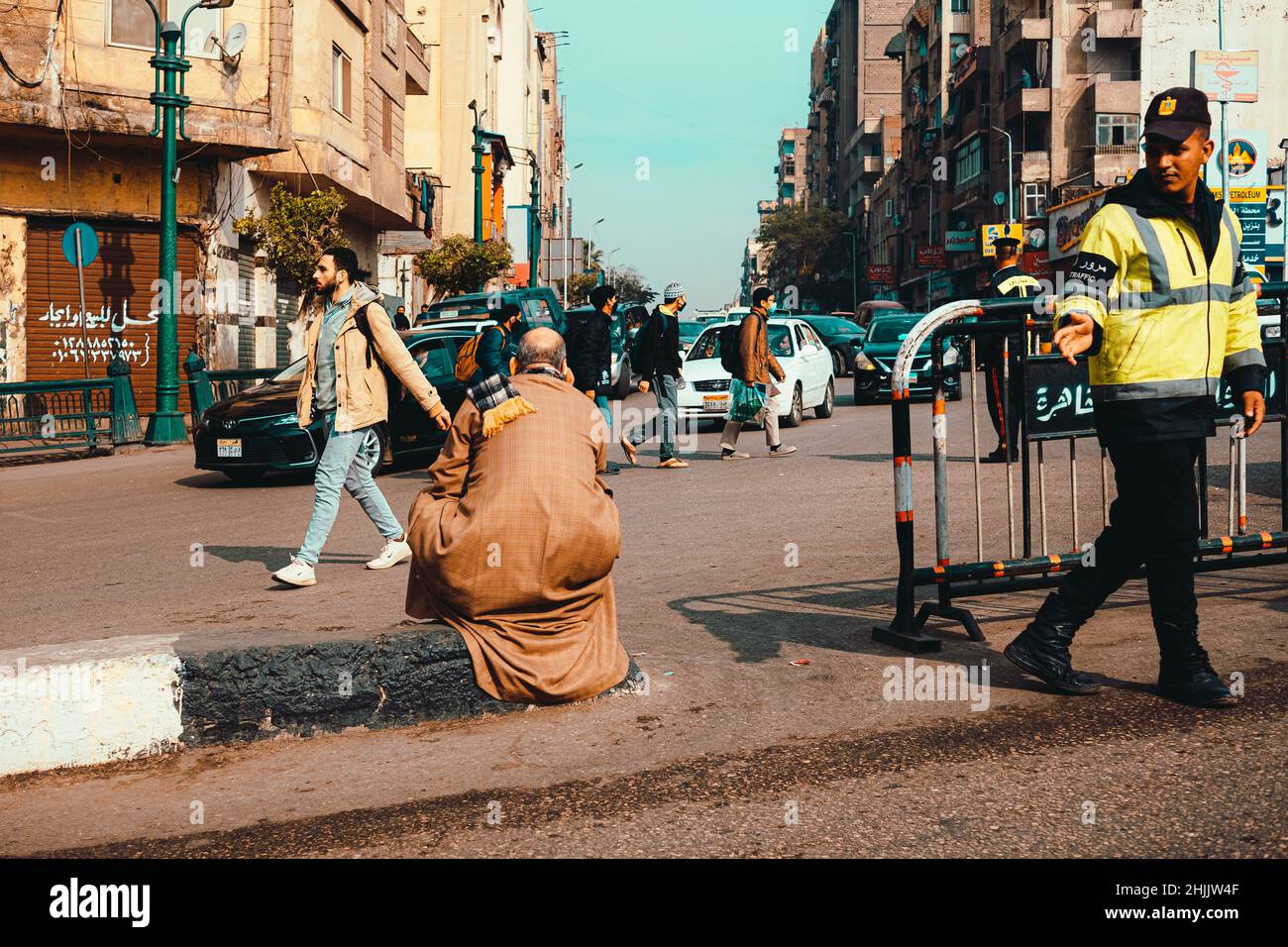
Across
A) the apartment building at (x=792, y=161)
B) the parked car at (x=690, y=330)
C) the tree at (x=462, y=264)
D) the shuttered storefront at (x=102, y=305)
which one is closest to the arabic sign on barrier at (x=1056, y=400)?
the shuttered storefront at (x=102, y=305)

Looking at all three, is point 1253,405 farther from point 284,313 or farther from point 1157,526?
point 284,313

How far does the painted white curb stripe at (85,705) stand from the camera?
15.4 ft

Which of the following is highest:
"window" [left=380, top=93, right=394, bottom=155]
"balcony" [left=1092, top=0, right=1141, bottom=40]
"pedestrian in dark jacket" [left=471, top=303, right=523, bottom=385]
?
"balcony" [left=1092, top=0, right=1141, bottom=40]

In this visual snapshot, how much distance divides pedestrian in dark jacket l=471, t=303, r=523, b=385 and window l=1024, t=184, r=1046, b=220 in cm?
4914

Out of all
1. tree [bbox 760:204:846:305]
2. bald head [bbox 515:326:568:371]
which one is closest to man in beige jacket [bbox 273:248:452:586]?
bald head [bbox 515:326:568:371]

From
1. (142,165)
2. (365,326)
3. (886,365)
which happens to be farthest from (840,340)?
(365,326)

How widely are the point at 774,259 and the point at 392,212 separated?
266 ft

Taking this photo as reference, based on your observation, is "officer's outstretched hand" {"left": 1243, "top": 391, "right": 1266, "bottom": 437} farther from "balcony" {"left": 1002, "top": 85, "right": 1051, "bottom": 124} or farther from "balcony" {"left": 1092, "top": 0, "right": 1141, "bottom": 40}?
"balcony" {"left": 1092, "top": 0, "right": 1141, "bottom": 40}

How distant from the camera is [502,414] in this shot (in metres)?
5.16

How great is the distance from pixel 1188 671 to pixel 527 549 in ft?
8.07

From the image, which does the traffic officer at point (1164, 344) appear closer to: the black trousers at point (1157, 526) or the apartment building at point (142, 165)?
the black trousers at point (1157, 526)

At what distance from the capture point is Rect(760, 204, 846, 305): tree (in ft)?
351

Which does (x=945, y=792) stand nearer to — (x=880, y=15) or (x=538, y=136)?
(x=538, y=136)

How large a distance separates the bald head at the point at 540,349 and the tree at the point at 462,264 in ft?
114
